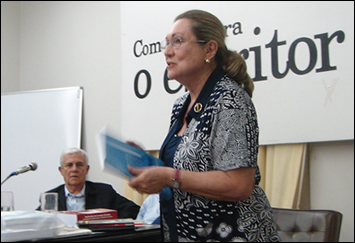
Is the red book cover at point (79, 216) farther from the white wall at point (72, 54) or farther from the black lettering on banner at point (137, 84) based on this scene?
the white wall at point (72, 54)

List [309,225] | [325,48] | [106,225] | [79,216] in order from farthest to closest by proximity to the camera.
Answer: [325,48], [309,225], [79,216], [106,225]

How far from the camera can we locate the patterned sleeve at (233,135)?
1424 millimetres

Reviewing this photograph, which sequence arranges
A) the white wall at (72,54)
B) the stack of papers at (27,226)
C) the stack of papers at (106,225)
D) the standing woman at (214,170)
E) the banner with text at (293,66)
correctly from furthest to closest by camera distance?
the white wall at (72,54) → the banner with text at (293,66) → the stack of papers at (106,225) → the stack of papers at (27,226) → the standing woman at (214,170)

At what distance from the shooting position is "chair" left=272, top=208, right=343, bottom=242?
2215mm

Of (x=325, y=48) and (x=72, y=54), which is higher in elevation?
(x=72, y=54)

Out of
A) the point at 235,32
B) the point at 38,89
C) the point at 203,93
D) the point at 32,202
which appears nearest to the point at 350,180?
the point at 235,32

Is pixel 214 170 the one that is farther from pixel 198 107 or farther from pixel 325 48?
pixel 325 48

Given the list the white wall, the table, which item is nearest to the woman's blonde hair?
the table

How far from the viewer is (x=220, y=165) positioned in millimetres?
1432

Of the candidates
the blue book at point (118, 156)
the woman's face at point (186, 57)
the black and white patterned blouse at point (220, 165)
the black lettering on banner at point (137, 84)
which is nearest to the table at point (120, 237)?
the black and white patterned blouse at point (220, 165)

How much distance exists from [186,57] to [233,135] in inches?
14.9

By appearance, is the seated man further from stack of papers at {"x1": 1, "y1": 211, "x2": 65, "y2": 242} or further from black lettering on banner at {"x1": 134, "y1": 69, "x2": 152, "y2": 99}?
stack of papers at {"x1": 1, "y1": 211, "x2": 65, "y2": 242}

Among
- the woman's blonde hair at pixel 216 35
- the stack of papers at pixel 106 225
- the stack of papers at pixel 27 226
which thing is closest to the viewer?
the stack of papers at pixel 27 226

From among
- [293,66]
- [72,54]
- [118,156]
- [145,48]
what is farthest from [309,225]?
[72,54]
